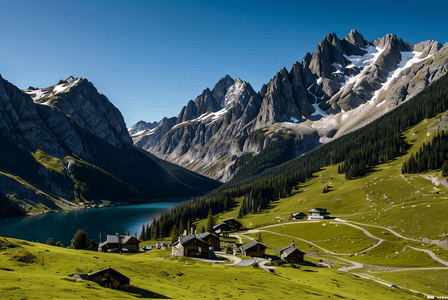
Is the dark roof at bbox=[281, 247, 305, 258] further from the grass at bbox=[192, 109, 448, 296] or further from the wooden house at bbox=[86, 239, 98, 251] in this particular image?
the wooden house at bbox=[86, 239, 98, 251]

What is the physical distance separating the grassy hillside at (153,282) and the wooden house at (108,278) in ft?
5.58

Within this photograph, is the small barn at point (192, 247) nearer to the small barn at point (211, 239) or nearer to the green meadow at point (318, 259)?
the green meadow at point (318, 259)

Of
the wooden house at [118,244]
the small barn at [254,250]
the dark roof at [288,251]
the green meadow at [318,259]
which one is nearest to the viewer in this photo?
the green meadow at [318,259]

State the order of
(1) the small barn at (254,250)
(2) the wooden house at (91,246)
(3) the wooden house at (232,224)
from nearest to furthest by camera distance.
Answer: (1) the small barn at (254,250) < (2) the wooden house at (91,246) < (3) the wooden house at (232,224)

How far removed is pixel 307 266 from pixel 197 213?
119m

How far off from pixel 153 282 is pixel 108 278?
6929 millimetres

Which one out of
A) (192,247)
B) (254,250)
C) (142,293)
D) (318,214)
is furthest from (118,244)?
(318,214)

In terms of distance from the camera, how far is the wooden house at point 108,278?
35.2m

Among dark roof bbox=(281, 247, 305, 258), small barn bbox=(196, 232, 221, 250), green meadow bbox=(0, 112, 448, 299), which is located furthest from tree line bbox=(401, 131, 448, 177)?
small barn bbox=(196, 232, 221, 250)

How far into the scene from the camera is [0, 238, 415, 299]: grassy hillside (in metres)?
28.2

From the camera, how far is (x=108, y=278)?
35.6 meters

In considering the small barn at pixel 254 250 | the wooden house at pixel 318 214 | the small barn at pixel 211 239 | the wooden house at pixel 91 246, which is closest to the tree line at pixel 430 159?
the wooden house at pixel 318 214

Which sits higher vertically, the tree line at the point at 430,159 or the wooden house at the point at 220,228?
the tree line at the point at 430,159

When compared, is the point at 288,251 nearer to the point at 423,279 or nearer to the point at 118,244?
the point at 423,279
